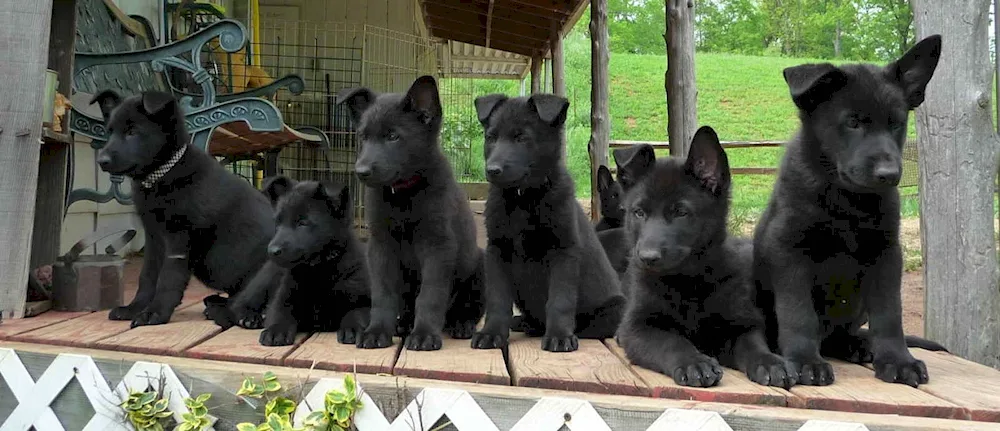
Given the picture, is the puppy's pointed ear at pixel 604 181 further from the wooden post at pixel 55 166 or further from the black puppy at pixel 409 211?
the wooden post at pixel 55 166

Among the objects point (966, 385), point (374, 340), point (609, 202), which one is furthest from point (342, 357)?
point (609, 202)

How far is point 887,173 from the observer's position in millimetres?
2475

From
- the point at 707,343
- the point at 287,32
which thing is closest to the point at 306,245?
the point at 707,343

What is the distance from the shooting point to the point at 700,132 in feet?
9.36

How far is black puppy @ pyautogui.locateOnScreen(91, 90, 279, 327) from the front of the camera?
3.71m

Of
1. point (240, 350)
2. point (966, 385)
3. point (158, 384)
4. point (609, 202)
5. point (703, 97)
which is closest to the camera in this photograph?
point (966, 385)

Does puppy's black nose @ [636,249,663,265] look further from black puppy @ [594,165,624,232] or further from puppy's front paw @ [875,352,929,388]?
black puppy @ [594,165,624,232]

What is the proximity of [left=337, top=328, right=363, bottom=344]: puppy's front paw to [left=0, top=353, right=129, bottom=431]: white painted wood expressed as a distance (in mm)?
883

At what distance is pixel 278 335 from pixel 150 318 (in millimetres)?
757

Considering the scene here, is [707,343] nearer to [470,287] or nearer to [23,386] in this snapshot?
[470,287]

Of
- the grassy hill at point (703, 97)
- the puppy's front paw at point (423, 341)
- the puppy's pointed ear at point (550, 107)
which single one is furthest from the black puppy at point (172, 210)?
the grassy hill at point (703, 97)

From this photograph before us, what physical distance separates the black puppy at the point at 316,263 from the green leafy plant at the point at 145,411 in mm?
578

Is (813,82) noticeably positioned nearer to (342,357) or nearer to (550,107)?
(550,107)

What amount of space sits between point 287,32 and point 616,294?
1060 centimetres
